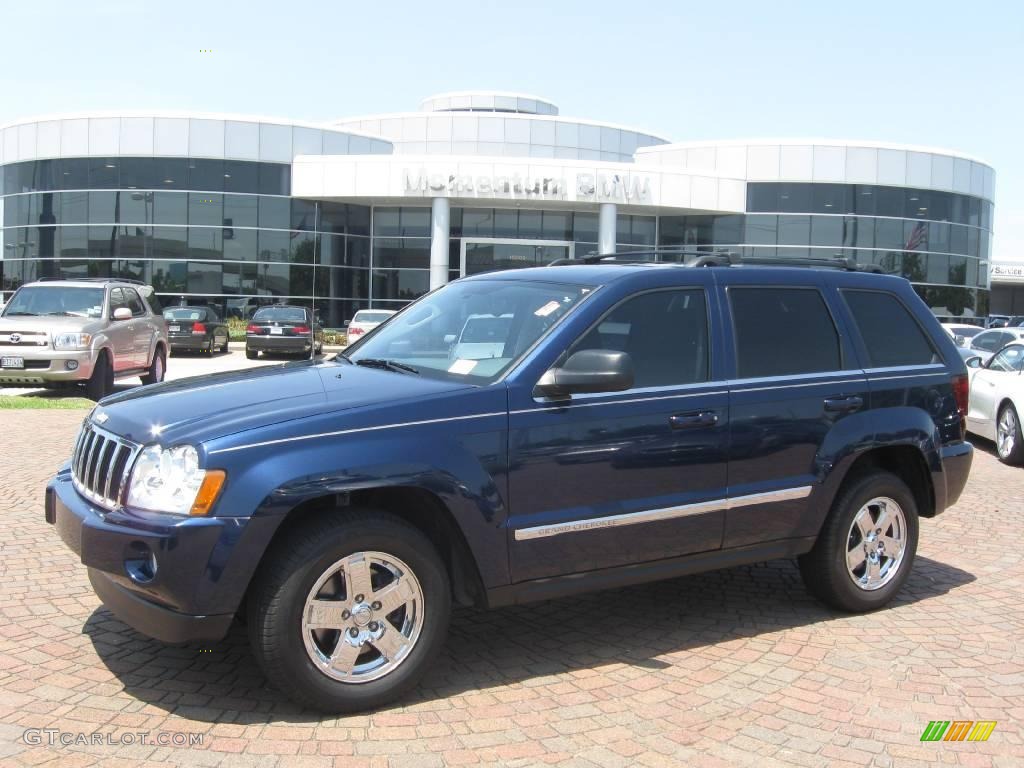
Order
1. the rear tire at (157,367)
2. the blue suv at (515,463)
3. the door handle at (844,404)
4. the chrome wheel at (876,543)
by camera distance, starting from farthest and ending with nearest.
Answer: the rear tire at (157,367) → the chrome wheel at (876,543) → the door handle at (844,404) → the blue suv at (515,463)

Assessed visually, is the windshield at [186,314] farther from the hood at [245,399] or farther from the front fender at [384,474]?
the front fender at [384,474]

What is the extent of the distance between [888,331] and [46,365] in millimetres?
12311

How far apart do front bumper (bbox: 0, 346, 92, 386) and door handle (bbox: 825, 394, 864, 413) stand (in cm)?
1202

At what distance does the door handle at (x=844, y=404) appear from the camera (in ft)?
16.5

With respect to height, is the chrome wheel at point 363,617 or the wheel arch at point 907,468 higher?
the wheel arch at point 907,468

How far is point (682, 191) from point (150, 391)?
117ft

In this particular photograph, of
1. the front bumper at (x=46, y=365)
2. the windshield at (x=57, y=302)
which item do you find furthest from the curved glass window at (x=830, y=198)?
the front bumper at (x=46, y=365)

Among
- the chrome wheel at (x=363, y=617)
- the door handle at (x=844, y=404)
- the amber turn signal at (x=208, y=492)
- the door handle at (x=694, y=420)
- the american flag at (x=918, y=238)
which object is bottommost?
the chrome wheel at (x=363, y=617)

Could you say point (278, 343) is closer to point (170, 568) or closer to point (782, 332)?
point (782, 332)

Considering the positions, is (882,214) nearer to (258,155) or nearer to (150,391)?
(258,155)

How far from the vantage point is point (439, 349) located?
470cm

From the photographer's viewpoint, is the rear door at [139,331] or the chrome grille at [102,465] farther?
the rear door at [139,331]

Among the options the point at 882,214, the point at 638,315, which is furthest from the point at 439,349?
the point at 882,214

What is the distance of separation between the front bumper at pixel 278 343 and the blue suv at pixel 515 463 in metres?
21.3
